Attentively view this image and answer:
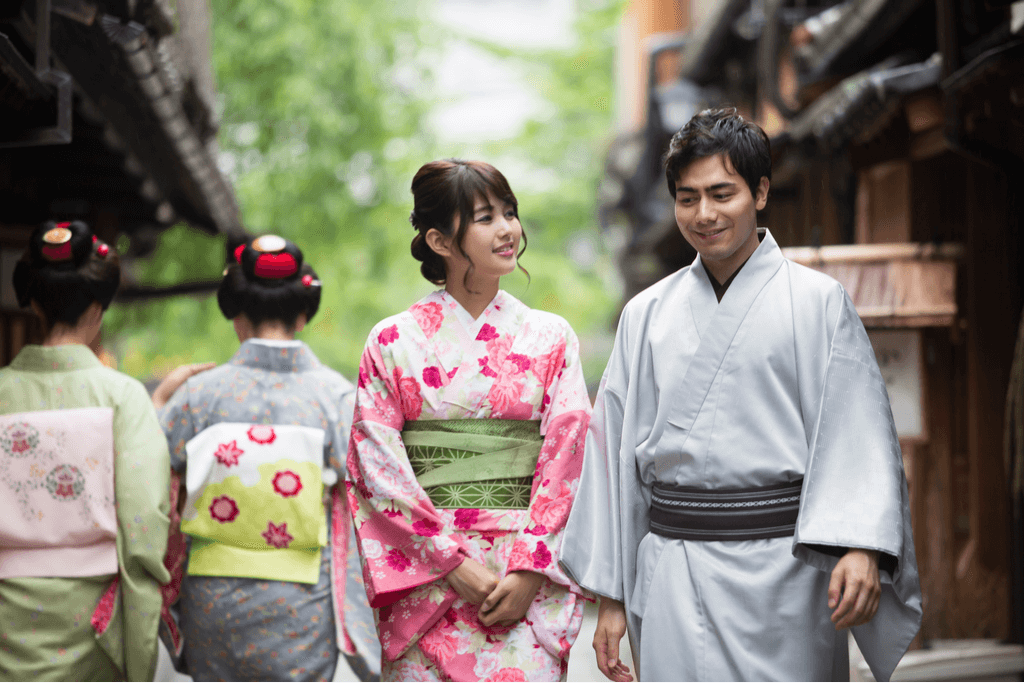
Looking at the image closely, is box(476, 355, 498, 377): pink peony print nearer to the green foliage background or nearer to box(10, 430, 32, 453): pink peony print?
box(10, 430, 32, 453): pink peony print

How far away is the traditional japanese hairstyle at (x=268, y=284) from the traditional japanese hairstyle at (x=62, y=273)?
532mm

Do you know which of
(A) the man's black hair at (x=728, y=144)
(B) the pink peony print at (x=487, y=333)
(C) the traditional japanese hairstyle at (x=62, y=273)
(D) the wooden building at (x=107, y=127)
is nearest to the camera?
(A) the man's black hair at (x=728, y=144)

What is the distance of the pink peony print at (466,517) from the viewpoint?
118 inches

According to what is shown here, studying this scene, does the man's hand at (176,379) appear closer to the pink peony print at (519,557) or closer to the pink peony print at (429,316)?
the pink peony print at (429,316)

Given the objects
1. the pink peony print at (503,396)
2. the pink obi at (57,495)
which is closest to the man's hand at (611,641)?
the pink peony print at (503,396)

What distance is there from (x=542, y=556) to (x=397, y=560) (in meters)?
0.44

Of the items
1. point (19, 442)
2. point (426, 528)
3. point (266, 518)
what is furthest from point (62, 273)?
point (426, 528)

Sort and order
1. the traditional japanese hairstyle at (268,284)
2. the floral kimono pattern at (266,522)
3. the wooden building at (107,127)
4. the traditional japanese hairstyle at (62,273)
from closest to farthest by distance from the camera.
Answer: the traditional japanese hairstyle at (62,273), the floral kimono pattern at (266,522), the wooden building at (107,127), the traditional japanese hairstyle at (268,284)

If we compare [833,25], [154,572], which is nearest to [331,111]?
[833,25]

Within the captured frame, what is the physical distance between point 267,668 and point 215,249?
1117 centimetres

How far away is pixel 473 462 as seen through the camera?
9.82 ft

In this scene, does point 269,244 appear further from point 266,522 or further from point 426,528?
point 426,528

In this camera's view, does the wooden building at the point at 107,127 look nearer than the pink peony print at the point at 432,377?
No

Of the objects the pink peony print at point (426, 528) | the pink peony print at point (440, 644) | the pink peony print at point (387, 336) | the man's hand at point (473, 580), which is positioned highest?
the pink peony print at point (387, 336)
